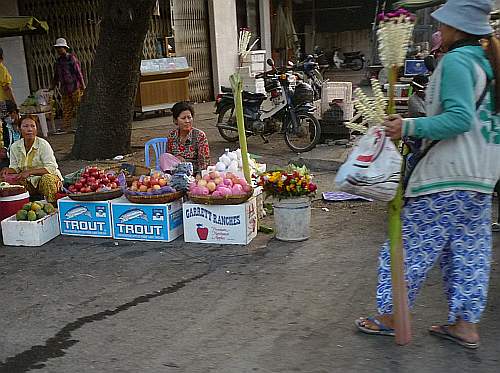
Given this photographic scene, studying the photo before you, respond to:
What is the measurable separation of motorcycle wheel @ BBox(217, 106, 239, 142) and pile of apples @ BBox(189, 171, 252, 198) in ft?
15.3

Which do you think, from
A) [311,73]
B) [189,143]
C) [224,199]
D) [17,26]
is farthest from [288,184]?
[17,26]

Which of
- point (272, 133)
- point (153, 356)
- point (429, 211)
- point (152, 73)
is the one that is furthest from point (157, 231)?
point (152, 73)

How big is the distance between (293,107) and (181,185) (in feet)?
13.2

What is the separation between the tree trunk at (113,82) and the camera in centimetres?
891

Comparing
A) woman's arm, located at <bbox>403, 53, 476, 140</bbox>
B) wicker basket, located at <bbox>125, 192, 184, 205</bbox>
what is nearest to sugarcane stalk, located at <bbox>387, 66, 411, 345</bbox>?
woman's arm, located at <bbox>403, 53, 476, 140</bbox>

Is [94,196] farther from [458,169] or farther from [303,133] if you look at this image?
[303,133]

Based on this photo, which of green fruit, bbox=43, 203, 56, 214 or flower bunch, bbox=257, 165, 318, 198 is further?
green fruit, bbox=43, 203, 56, 214

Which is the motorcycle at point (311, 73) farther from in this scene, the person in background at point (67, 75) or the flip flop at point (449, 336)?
the flip flop at point (449, 336)

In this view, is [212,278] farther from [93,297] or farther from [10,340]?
[10,340]

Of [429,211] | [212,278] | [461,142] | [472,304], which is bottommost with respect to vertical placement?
[212,278]

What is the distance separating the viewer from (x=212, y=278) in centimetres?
492

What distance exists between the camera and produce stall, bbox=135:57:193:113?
13.7 m

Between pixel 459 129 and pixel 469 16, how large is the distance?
591 mm

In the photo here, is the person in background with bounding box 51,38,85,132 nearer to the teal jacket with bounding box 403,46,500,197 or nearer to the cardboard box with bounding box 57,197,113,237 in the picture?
the cardboard box with bounding box 57,197,113,237
